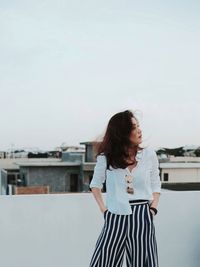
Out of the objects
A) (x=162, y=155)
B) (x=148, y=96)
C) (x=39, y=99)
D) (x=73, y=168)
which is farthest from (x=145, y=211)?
(x=162, y=155)

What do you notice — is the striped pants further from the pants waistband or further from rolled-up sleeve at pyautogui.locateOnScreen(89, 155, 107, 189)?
rolled-up sleeve at pyautogui.locateOnScreen(89, 155, 107, 189)

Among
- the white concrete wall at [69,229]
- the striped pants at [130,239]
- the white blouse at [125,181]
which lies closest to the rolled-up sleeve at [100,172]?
the white blouse at [125,181]

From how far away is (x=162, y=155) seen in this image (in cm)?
2583

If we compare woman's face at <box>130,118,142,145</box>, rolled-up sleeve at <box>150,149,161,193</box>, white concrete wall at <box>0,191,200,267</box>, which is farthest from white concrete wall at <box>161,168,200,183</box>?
woman's face at <box>130,118,142,145</box>

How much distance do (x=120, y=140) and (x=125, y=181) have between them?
19 cm

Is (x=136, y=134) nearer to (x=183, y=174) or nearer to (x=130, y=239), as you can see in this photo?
(x=130, y=239)

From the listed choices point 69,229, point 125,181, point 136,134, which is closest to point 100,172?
point 125,181

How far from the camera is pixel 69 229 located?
274cm

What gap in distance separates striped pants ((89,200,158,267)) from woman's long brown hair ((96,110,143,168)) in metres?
0.20

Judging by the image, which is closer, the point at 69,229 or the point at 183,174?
the point at 69,229

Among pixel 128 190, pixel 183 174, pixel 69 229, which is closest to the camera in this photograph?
pixel 128 190

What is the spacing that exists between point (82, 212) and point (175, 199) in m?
0.62

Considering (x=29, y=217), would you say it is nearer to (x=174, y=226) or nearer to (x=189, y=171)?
(x=174, y=226)

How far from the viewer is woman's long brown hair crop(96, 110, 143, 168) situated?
78.3 inches
